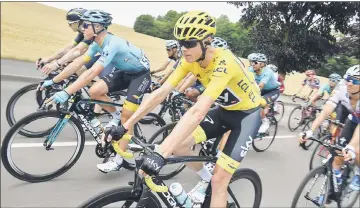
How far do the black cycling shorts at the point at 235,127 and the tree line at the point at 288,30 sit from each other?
14.5 ft

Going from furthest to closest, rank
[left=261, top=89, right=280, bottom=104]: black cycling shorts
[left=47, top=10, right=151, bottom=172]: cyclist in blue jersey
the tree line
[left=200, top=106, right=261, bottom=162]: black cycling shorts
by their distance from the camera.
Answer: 1. the tree line
2. [left=261, top=89, right=280, bottom=104]: black cycling shorts
3. [left=47, top=10, right=151, bottom=172]: cyclist in blue jersey
4. [left=200, top=106, right=261, bottom=162]: black cycling shorts

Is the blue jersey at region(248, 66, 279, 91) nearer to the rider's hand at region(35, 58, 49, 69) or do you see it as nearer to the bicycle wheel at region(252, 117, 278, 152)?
the bicycle wheel at region(252, 117, 278, 152)

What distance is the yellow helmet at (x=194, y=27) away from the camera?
283 centimetres

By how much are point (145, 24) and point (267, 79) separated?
9.89ft

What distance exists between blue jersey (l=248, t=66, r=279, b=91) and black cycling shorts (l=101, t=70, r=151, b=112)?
10.1 ft

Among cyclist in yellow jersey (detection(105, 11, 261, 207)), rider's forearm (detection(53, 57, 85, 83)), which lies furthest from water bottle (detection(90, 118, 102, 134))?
cyclist in yellow jersey (detection(105, 11, 261, 207))

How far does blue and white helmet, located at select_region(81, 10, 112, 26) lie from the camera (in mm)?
4551

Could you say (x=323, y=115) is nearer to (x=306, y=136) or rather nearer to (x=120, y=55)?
(x=306, y=136)

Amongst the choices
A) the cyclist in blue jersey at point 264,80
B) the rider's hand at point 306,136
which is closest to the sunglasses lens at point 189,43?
the rider's hand at point 306,136

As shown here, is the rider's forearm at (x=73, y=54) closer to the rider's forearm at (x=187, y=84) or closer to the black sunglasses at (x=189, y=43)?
the rider's forearm at (x=187, y=84)

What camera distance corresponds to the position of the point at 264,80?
729 cm

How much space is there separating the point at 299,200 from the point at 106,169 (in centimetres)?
228

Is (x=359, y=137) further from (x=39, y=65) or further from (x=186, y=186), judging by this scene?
(x=39, y=65)

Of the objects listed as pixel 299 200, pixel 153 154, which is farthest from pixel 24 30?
pixel 299 200
